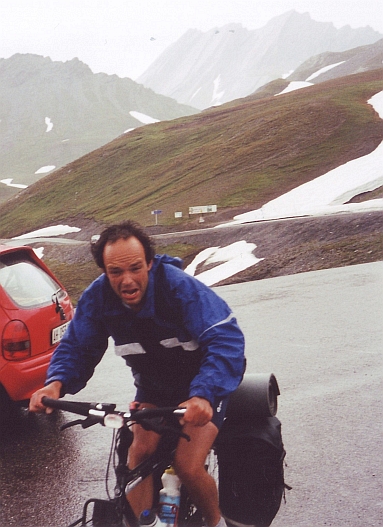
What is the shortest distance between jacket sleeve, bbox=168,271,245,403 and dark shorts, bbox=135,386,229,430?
0.59 feet

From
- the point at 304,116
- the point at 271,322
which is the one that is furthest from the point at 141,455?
the point at 304,116

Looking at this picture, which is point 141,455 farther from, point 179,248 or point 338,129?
point 338,129

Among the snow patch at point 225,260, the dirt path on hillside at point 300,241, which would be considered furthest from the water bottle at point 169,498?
the snow patch at point 225,260

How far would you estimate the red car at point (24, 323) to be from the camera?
6473mm

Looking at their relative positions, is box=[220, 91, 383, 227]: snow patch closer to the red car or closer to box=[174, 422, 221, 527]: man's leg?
the red car

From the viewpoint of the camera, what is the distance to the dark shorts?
11.4 ft

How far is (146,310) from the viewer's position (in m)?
3.41

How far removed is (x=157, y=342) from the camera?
3.49 meters

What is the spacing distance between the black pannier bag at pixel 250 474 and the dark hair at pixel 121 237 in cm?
102

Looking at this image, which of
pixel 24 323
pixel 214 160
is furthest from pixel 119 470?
pixel 214 160

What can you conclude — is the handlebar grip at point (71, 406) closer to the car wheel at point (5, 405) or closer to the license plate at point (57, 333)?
the car wheel at point (5, 405)

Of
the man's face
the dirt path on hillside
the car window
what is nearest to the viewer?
the man's face

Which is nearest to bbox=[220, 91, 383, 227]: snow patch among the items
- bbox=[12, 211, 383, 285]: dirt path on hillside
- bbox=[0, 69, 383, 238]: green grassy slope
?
bbox=[0, 69, 383, 238]: green grassy slope

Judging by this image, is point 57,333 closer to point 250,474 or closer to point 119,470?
point 250,474
